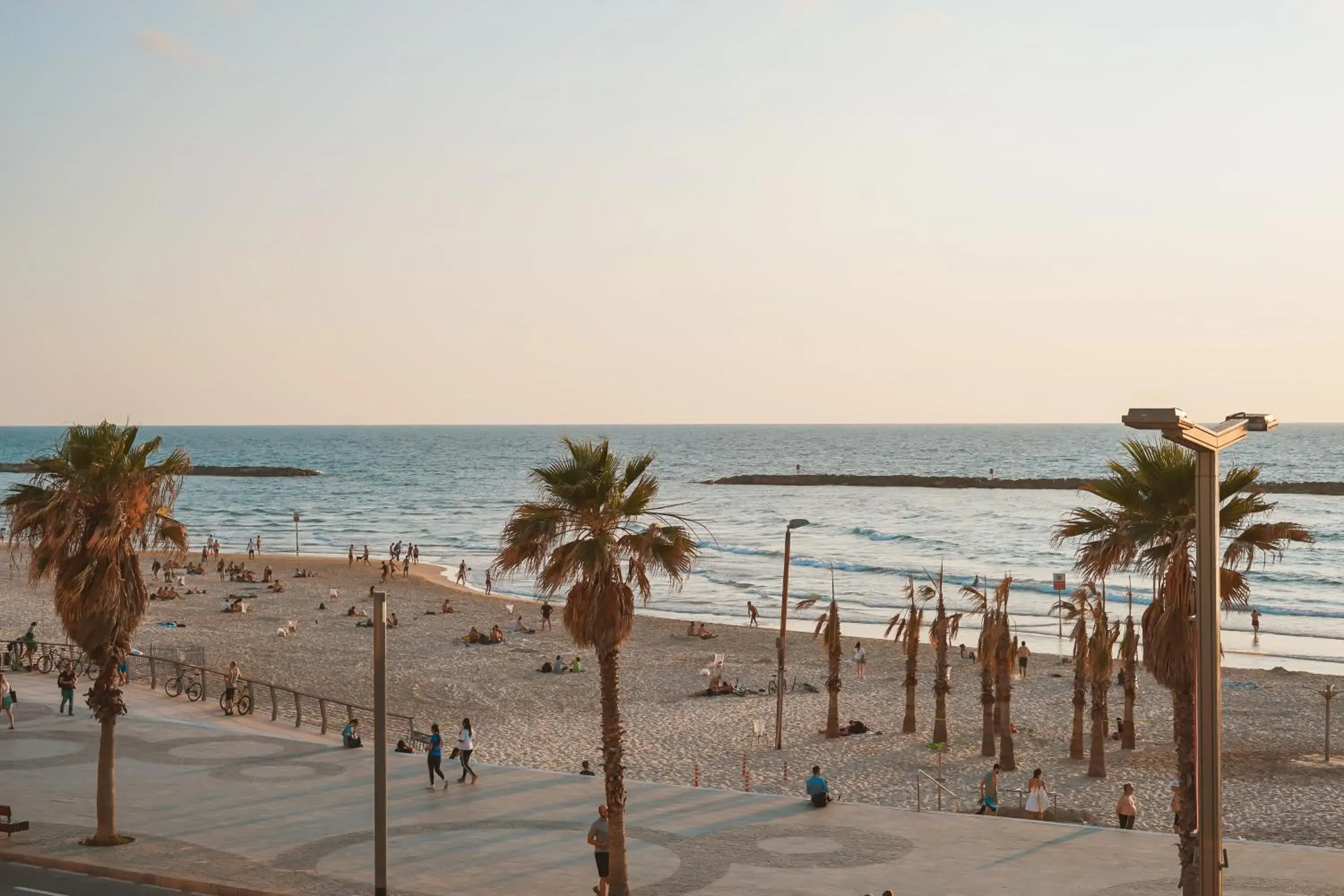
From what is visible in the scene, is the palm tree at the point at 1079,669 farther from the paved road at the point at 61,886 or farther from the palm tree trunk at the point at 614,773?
the paved road at the point at 61,886

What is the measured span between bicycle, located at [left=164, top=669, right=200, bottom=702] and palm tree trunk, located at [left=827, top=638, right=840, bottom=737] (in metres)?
18.1

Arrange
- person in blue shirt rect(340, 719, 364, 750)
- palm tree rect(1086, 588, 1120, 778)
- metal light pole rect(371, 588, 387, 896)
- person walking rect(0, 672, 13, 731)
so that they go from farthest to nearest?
person walking rect(0, 672, 13, 731)
person in blue shirt rect(340, 719, 364, 750)
palm tree rect(1086, 588, 1120, 778)
metal light pole rect(371, 588, 387, 896)

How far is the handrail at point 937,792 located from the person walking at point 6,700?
868 inches

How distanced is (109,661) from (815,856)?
41.5 feet

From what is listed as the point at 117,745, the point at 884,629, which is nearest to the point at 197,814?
the point at 117,745

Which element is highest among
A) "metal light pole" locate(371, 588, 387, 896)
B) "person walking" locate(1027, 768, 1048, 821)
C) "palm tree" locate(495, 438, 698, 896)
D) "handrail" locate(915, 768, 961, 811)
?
"palm tree" locate(495, 438, 698, 896)

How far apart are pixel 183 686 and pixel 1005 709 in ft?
80.0

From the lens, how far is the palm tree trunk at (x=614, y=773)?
19.2 meters

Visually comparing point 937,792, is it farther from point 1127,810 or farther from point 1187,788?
point 1187,788

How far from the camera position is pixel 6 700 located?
31344 millimetres

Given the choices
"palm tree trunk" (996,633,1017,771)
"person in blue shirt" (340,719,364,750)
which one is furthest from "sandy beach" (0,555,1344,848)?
"person in blue shirt" (340,719,364,750)

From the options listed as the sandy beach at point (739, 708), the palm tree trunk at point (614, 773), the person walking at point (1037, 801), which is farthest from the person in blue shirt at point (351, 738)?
the person walking at point (1037, 801)

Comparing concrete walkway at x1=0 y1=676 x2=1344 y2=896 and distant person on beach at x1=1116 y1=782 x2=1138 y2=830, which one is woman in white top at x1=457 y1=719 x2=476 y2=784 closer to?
concrete walkway at x1=0 y1=676 x2=1344 y2=896

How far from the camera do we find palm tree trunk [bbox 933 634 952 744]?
3381cm
